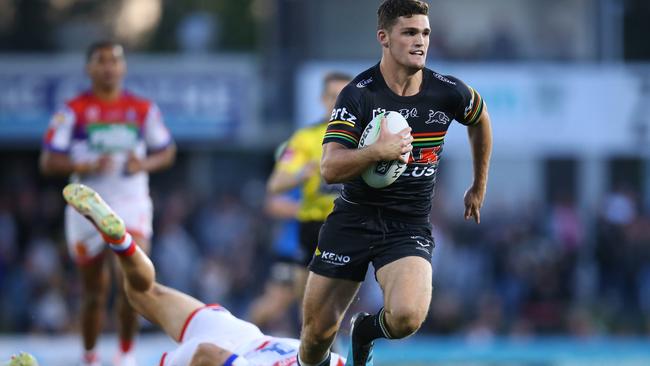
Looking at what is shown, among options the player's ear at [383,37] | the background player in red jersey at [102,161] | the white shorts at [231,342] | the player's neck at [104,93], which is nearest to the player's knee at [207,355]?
Answer: the white shorts at [231,342]

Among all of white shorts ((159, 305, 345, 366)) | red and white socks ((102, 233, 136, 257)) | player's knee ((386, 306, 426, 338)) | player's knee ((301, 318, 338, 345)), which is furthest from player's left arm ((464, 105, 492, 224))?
red and white socks ((102, 233, 136, 257))

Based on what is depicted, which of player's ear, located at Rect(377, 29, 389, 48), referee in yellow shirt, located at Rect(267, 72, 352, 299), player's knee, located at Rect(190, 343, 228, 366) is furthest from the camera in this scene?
referee in yellow shirt, located at Rect(267, 72, 352, 299)

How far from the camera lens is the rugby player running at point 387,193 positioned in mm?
6270

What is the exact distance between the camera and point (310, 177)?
30.1 feet

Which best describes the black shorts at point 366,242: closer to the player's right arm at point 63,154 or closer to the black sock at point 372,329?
the black sock at point 372,329

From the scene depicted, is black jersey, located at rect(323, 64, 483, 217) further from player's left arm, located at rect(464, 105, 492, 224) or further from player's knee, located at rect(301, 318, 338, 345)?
player's knee, located at rect(301, 318, 338, 345)

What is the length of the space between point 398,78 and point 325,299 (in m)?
1.31

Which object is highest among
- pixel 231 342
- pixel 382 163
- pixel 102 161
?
pixel 382 163

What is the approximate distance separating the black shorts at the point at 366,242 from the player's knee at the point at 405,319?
1.04 ft

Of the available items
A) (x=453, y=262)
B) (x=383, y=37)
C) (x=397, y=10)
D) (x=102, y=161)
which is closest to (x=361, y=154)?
(x=383, y=37)

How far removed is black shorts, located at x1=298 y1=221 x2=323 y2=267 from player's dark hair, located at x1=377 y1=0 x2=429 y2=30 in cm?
310

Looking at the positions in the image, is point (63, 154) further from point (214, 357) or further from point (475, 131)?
point (475, 131)

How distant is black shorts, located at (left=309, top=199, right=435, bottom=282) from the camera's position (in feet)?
21.3

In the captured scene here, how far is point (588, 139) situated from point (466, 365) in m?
6.73
